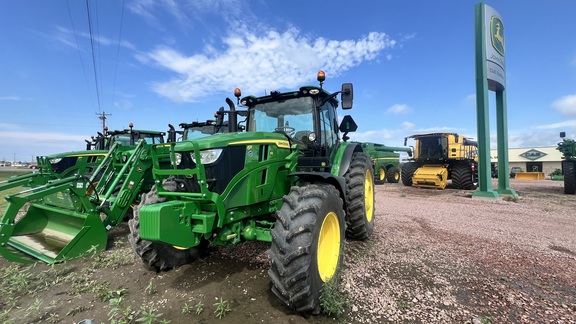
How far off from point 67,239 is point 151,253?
2.16 metres

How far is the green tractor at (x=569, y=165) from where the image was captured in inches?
492

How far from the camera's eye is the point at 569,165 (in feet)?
41.0

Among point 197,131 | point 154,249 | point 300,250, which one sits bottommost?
point 154,249

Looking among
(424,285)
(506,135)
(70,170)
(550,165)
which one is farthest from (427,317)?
(550,165)

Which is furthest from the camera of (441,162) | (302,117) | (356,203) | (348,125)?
(441,162)

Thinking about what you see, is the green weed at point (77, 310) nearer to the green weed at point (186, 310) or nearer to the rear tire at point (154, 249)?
the rear tire at point (154, 249)

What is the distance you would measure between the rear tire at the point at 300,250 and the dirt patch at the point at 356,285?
273mm

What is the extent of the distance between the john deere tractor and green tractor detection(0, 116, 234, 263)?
521 inches

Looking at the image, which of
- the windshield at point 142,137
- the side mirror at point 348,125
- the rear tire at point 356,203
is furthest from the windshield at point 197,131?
the rear tire at point 356,203

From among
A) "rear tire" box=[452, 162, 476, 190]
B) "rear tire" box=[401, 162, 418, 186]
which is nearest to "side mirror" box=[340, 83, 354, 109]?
"rear tire" box=[452, 162, 476, 190]

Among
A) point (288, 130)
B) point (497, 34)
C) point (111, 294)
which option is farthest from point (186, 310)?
point (497, 34)

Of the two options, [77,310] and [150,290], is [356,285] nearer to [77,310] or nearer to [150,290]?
[150,290]

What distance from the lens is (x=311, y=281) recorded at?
2703 mm

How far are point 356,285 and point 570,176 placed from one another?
14281mm
